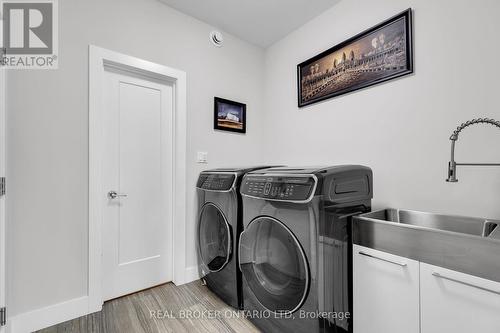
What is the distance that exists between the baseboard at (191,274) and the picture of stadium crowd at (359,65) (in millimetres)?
Answer: 2028

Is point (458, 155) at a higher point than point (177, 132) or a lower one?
lower

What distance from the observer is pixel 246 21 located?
7.78ft

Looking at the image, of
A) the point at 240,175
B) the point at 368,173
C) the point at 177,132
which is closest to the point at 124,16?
the point at 177,132

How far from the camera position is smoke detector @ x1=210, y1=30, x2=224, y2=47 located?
2416 millimetres

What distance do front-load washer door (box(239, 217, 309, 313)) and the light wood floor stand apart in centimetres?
34

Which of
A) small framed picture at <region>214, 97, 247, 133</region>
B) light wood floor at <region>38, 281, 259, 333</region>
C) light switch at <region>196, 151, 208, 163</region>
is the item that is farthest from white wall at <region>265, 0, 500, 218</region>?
light wood floor at <region>38, 281, 259, 333</region>

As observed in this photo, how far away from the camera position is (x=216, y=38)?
2.43 meters

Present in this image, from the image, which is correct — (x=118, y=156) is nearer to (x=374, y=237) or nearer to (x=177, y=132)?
(x=177, y=132)

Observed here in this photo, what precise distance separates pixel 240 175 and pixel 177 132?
827mm

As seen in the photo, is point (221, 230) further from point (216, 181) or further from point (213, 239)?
point (216, 181)

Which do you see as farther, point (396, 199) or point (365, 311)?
point (396, 199)

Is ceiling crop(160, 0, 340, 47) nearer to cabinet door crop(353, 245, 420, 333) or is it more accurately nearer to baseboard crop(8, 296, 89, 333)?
cabinet door crop(353, 245, 420, 333)

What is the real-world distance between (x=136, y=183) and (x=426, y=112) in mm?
2321

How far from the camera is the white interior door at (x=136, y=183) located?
1.93m
